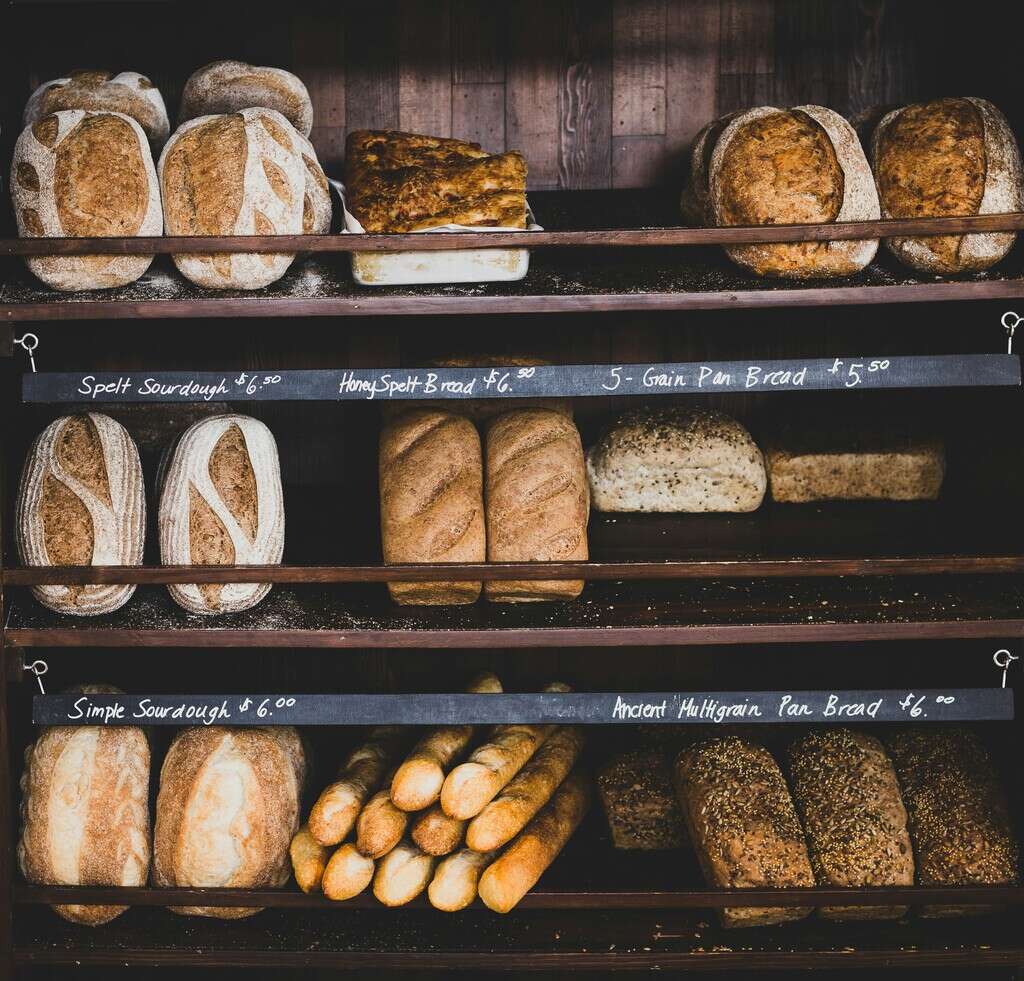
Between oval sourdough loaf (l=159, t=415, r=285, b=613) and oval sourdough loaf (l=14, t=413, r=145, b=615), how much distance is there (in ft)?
0.21

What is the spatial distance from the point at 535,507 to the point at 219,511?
1.75 ft

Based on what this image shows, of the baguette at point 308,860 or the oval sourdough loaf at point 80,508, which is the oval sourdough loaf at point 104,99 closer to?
the oval sourdough loaf at point 80,508

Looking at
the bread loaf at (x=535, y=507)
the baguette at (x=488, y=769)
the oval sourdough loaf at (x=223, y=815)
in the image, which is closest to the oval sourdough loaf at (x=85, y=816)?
the oval sourdough loaf at (x=223, y=815)

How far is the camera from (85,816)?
1604 millimetres

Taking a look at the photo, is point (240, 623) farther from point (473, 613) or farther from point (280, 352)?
point (280, 352)

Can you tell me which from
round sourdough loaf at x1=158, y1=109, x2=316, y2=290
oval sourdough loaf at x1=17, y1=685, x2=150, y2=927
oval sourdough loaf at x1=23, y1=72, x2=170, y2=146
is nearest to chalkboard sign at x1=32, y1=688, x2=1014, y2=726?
oval sourdough loaf at x1=17, y1=685, x2=150, y2=927

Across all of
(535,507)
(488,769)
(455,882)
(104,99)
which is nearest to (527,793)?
(488,769)

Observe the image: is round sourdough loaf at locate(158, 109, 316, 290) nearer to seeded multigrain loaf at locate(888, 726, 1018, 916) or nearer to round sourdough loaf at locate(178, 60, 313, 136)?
round sourdough loaf at locate(178, 60, 313, 136)

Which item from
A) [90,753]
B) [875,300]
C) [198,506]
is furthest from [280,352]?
[875,300]

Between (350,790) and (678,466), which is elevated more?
(678,466)

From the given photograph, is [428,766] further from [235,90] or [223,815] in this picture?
[235,90]

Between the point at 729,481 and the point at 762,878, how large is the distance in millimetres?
714

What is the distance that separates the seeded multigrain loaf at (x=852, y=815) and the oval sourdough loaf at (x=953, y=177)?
0.87 meters

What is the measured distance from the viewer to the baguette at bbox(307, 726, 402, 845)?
62.3 inches
